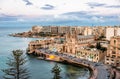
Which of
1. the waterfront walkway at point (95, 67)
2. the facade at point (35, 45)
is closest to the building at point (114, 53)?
the waterfront walkway at point (95, 67)

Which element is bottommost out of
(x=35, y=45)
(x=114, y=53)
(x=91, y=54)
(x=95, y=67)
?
(x=95, y=67)

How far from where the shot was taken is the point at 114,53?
36.8m

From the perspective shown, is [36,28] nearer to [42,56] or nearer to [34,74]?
[42,56]

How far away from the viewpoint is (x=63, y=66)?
39219 mm

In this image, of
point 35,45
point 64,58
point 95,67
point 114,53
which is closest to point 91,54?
point 114,53

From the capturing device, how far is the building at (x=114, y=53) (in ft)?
115

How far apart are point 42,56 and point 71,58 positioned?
8505 mm

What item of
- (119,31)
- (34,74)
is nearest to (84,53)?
(34,74)

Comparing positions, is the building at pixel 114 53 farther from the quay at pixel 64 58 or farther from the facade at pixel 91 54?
the quay at pixel 64 58

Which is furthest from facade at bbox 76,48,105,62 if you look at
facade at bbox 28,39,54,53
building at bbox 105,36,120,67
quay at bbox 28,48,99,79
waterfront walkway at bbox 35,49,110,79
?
facade at bbox 28,39,54,53

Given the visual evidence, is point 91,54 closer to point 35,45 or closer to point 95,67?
point 95,67

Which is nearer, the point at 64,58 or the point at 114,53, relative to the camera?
the point at 114,53

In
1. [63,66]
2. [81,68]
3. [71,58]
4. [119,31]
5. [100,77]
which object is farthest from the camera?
[119,31]

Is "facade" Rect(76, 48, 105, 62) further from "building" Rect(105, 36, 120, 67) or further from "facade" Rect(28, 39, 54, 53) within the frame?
"facade" Rect(28, 39, 54, 53)
